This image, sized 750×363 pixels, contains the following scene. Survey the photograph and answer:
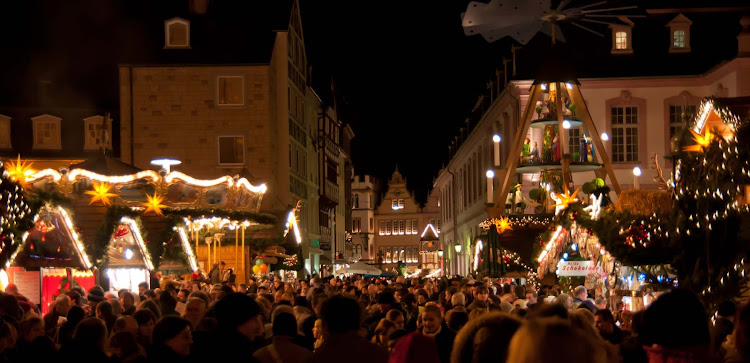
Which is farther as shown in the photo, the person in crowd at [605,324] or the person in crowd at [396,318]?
the person in crowd at [396,318]

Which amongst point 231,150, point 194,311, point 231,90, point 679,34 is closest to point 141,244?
point 194,311

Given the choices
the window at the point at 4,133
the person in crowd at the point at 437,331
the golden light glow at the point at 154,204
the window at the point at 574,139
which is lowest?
the person in crowd at the point at 437,331

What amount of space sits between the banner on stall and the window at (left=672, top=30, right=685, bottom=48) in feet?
76.3

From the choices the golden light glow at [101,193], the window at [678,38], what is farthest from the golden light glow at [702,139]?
the window at [678,38]

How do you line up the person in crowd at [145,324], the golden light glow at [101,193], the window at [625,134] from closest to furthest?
the person in crowd at [145,324], the golden light glow at [101,193], the window at [625,134]

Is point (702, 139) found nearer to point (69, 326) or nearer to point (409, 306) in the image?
point (409, 306)

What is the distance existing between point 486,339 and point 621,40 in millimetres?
37319

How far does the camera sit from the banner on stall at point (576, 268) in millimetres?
19094

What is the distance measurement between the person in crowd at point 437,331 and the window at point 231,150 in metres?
35.8

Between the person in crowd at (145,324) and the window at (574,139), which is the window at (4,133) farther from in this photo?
the person in crowd at (145,324)

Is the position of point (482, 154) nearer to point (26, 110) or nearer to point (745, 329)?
point (26, 110)

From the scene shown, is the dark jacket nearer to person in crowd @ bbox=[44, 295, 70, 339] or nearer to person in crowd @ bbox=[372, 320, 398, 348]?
person in crowd @ bbox=[372, 320, 398, 348]

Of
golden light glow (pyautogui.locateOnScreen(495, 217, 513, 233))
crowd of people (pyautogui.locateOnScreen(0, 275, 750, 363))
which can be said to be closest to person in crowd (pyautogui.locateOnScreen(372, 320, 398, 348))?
crowd of people (pyautogui.locateOnScreen(0, 275, 750, 363))

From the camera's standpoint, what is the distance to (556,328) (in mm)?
A: 4016
